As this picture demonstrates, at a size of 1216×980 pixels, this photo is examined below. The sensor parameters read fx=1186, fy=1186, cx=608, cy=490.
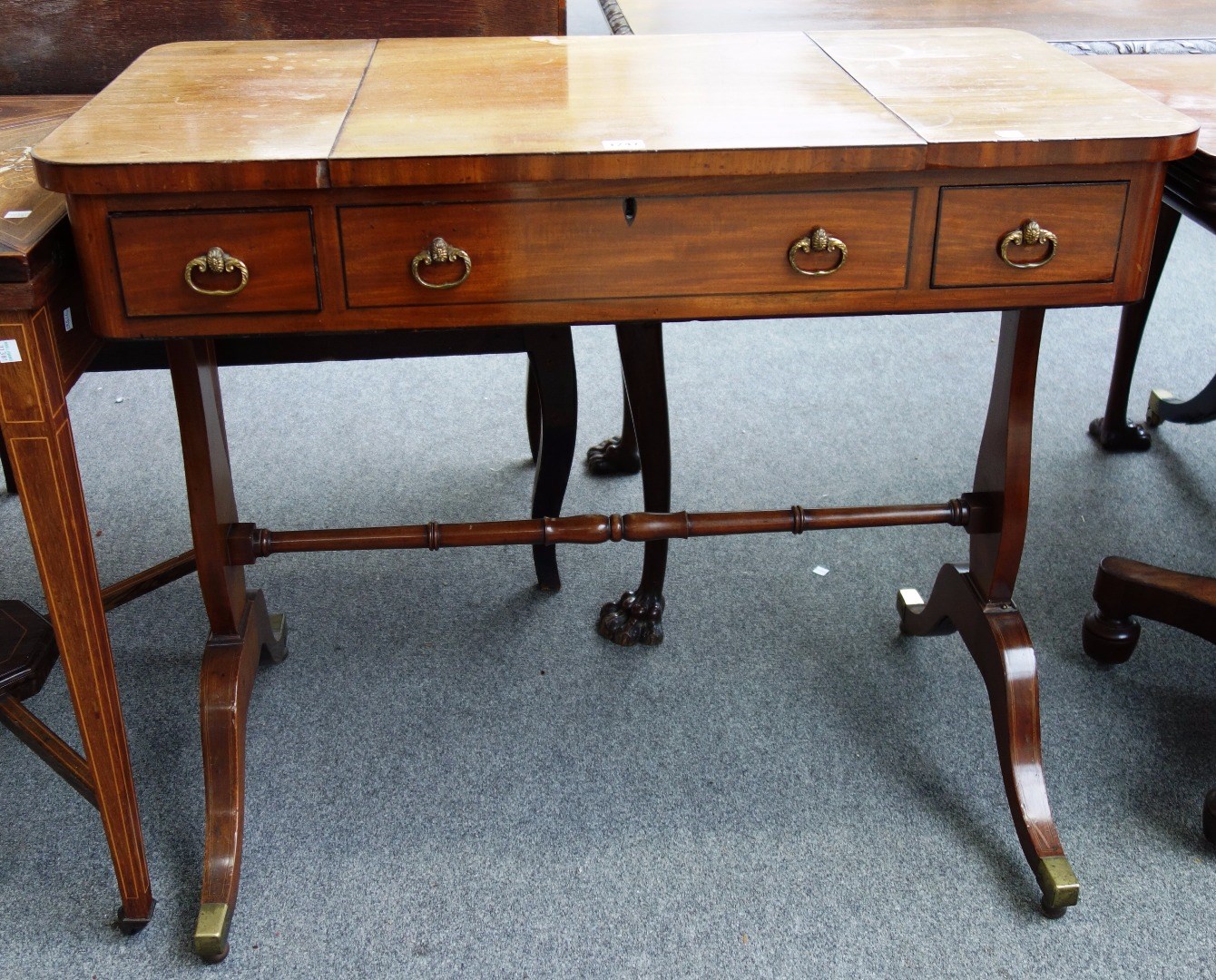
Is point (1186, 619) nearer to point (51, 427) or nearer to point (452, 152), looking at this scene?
point (452, 152)

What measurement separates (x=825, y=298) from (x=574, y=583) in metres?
0.97

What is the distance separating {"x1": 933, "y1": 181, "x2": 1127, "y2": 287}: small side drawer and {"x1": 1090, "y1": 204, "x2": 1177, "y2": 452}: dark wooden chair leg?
3.51 feet

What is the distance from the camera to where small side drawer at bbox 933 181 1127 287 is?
1209 mm

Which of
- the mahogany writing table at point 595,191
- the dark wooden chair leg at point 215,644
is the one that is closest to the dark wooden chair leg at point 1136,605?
the mahogany writing table at point 595,191

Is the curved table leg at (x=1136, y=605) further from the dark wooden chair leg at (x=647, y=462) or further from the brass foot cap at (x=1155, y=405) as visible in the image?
the brass foot cap at (x=1155, y=405)

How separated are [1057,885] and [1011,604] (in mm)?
383

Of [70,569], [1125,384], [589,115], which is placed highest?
[589,115]

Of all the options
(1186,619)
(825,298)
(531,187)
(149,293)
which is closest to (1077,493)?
(1186,619)

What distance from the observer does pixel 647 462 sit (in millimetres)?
1789

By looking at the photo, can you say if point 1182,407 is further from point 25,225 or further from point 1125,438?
point 25,225

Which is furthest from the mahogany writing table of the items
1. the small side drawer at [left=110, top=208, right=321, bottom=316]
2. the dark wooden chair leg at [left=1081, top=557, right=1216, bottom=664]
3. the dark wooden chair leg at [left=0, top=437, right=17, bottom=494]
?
the dark wooden chair leg at [left=0, top=437, right=17, bottom=494]

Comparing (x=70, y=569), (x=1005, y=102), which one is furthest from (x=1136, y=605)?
(x=70, y=569)

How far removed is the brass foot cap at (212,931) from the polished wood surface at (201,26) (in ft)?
4.18

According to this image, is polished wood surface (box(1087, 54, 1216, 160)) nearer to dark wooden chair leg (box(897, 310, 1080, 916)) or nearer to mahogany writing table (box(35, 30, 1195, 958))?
mahogany writing table (box(35, 30, 1195, 958))
